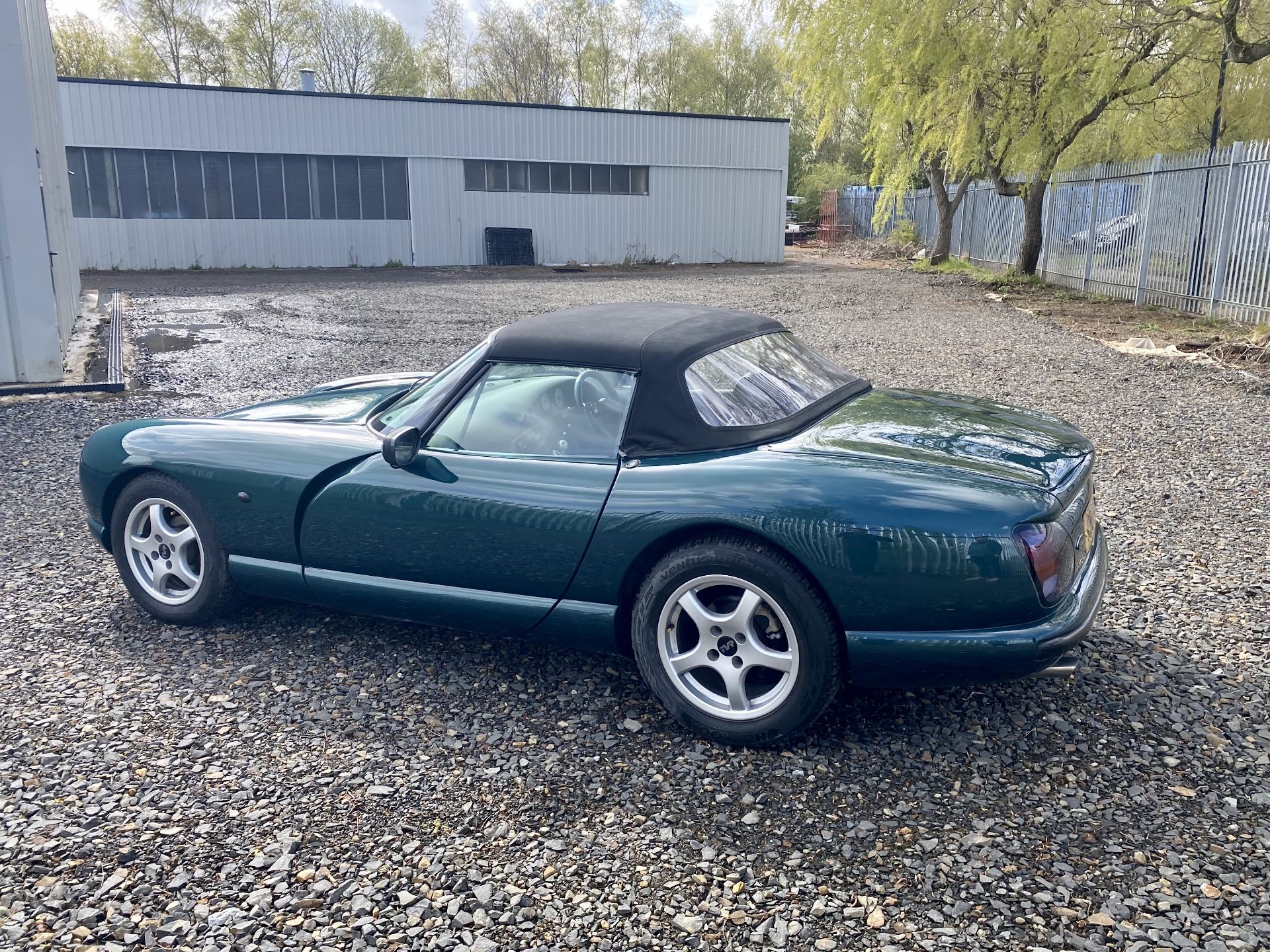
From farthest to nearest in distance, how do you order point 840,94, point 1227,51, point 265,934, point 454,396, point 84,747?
point 840,94
point 1227,51
point 454,396
point 84,747
point 265,934

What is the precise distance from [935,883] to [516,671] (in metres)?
1.72

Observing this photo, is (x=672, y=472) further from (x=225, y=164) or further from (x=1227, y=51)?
(x=225, y=164)

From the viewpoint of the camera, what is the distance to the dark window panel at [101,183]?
80.8 ft

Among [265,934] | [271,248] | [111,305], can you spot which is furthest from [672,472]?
[271,248]

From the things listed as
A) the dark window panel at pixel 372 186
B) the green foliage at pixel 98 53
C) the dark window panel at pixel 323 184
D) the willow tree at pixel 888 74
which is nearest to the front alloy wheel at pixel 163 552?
the willow tree at pixel 888 74

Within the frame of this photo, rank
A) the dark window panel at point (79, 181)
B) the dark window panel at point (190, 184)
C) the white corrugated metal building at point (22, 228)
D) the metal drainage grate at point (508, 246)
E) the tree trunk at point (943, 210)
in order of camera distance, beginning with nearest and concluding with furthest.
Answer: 1. the white corrugated metal building at point (22, 228)
2. the dark window panel at point (79, 181)
3. the dark window panel at point (190, 184)
4. the tree trunk at point (943, 210)
5. the metal drainage grate at point (508, 246)

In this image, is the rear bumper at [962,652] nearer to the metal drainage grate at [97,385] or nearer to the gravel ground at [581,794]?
the gravel ground at [581,794]

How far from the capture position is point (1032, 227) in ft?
67.7

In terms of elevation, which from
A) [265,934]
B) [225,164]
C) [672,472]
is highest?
[225,164]

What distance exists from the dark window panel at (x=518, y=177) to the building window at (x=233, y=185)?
2992mm

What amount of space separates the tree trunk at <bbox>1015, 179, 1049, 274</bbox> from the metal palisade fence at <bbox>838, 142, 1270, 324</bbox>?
0.64 ft

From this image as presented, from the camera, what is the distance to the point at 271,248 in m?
26.7

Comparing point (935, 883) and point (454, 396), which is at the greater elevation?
point (454, 396)

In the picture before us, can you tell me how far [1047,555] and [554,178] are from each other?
28128mm
